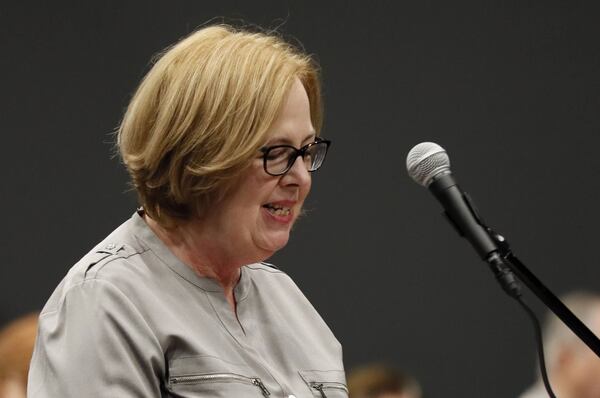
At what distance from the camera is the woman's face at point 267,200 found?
5.56ft

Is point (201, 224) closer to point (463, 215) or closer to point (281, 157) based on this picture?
point (281, 157)

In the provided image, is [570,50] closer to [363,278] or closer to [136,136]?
[363,278]

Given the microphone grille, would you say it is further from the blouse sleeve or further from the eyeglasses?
the blouse sleeve

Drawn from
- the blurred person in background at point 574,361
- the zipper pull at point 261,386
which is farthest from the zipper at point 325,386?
the blurred person in background at point 574,361

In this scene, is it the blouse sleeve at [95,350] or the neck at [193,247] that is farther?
the neck at [193,247]

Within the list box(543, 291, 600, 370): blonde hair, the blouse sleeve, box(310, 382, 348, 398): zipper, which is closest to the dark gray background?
box(543, 291, 600, 370): blonde hair

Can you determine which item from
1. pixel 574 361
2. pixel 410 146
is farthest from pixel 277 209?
pixel 410 146

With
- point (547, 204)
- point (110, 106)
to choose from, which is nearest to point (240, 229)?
point (110, 106)

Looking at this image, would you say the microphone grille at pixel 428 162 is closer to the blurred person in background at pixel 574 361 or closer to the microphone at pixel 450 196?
the microphone at pixel 450 196

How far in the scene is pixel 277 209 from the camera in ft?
5.68

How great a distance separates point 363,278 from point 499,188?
1.85 ft

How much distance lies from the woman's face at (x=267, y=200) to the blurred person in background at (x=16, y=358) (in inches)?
47.5

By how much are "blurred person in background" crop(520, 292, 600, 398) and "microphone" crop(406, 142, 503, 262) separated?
167cm

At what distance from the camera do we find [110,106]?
11.9 feet
